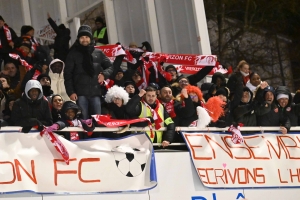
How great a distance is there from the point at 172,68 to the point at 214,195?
2.92m

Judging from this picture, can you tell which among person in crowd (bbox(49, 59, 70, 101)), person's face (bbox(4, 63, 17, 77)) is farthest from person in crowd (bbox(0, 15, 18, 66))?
person in crowd (bbox(49, 59, 70, 101))

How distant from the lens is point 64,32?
41.4 ft

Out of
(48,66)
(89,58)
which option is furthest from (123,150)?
(48,66)

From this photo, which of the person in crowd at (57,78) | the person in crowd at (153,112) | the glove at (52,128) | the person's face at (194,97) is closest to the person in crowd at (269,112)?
the person's face at (194,97)

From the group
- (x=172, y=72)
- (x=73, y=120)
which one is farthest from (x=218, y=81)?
(x=73, y=120)

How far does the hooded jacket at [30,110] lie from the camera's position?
357 inches

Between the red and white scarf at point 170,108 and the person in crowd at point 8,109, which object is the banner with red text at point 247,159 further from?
the person in crowd at point 8,109

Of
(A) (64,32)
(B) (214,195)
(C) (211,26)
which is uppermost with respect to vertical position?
(C) (211,26)

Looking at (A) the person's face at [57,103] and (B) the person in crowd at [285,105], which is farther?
(B) the person in crowd at [285,105]

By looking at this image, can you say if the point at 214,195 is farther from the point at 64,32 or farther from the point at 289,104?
the point at 64,32

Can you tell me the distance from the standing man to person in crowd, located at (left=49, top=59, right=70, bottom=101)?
48 cm

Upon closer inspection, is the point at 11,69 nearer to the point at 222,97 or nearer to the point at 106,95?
the point at 106,95

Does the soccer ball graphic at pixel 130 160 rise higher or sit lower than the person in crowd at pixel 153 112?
lower

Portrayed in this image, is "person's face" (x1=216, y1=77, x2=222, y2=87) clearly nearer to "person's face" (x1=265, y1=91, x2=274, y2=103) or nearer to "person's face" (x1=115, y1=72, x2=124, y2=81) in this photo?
"person's face" (x1=265, y1=91, x2=274, y2=103)
